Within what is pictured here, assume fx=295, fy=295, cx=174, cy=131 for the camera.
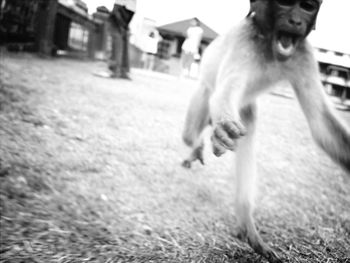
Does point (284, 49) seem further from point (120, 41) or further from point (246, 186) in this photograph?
point (120, 41)

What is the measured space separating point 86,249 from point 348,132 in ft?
6.28

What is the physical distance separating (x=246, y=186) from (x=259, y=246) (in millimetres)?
466

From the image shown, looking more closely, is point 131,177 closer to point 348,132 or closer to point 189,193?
point 189,193

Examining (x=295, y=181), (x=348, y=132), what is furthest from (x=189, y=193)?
(x=295, y=181)

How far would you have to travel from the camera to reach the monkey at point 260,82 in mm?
1826

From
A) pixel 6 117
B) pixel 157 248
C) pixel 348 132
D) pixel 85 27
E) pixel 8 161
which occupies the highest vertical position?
pixel 85 27

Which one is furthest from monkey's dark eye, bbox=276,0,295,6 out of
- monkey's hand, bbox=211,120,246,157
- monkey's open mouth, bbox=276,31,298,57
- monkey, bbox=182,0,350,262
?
monkey's hand, bbox=211,120,246,157

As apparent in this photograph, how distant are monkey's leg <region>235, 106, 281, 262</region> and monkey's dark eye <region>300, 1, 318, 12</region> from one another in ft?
3.12

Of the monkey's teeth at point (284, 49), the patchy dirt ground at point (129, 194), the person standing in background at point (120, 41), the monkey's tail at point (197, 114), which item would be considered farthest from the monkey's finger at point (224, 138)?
the person standing in background at point (120, 41)

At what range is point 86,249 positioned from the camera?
1812 mm

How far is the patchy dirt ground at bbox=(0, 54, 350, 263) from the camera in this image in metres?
1.93

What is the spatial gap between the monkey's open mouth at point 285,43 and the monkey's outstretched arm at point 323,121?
0.33 metres

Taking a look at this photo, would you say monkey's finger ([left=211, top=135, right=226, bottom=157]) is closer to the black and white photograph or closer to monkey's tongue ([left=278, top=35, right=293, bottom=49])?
the black and white photograph

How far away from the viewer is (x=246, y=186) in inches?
95.7
